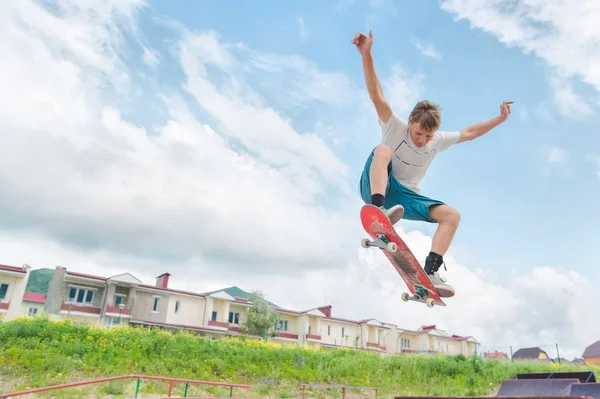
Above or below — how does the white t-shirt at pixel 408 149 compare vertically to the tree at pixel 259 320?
below

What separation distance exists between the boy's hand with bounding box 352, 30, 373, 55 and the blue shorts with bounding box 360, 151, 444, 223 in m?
1.12

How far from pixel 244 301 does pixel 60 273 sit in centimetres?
1629

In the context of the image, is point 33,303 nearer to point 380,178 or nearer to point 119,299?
point 119,299

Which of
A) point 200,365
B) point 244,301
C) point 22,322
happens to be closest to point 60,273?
point 244,301

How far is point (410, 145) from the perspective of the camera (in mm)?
5008

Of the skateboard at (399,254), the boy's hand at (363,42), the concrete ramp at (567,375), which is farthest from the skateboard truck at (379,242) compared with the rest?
the concrete ramp at (567,375)

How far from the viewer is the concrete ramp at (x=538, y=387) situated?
8.76m

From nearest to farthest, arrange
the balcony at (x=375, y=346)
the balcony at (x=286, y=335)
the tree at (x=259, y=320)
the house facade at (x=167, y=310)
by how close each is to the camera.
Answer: the house facade at (x=167, y=310) < the tree at (x=259, y=320) < the balcony at (x=286, y=335) < the balcony at (x=375, y=346)

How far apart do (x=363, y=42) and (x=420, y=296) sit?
3059 mm

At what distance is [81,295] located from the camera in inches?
1439

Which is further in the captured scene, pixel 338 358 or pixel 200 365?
pixel 338 358

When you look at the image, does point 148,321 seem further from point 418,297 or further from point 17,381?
point 418,297

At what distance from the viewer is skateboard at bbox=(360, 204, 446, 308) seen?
4.75m

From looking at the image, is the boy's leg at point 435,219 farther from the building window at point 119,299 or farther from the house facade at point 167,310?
the building window at point 119,299
